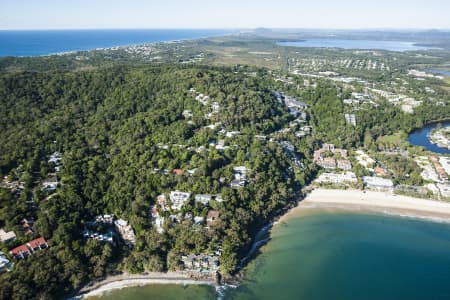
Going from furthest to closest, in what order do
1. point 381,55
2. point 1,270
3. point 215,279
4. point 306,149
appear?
point 381,55 → point 306,149 → point 215,279 → point 1,270

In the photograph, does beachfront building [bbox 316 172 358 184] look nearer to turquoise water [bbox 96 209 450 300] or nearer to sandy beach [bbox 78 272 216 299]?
turquoise water [bbox 96 209 450 300]

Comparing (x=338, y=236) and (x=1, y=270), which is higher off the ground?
(x=1, y=270)

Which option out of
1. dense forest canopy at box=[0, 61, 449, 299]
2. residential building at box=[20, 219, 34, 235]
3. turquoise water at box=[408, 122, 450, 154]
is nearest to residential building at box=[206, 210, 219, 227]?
dense forest canopy at box=[0, 61, 449, 299]

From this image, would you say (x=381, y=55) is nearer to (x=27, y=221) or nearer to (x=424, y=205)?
(x=424, y=205)

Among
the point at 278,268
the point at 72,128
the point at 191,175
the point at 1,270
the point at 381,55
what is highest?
the point at 381,55

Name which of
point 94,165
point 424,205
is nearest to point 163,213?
point 94,165
